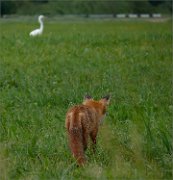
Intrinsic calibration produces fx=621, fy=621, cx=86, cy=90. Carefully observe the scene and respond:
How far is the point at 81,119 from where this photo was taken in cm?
547

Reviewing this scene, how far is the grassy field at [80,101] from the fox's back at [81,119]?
0.17m

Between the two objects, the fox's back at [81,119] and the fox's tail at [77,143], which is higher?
the fox's back at [81,119]

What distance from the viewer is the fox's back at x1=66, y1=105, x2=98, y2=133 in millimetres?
5449

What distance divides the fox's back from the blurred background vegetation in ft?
91.2

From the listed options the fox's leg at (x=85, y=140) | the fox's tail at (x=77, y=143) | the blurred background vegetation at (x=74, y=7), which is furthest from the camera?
the blurred background vegetation at (x=74, y=7)

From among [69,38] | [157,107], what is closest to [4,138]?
[157,107]

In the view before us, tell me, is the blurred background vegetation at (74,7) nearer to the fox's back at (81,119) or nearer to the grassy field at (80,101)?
the grassy field at (80,101)

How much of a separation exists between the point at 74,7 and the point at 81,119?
1299 inches

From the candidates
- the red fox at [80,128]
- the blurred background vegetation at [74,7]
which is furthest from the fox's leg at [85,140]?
the blurred background vegetation at [74,7]

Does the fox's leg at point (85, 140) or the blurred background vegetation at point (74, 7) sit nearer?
the fox's leg at point (85, 140)

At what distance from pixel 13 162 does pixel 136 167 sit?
1217mm

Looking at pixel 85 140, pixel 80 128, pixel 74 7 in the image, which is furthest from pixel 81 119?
pixel 74 7

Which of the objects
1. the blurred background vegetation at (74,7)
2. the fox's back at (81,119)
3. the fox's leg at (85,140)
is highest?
the fox's back at (81,119)

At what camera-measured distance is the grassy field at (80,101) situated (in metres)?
5.44
